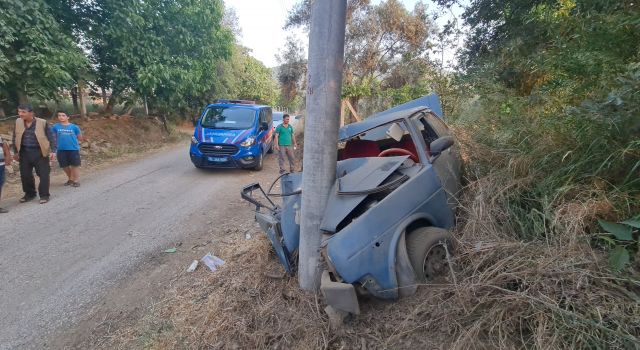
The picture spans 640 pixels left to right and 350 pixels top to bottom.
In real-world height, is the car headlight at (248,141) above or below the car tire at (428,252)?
above

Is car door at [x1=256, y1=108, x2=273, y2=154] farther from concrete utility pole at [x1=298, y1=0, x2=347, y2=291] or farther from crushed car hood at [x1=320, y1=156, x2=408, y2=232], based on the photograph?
concrete utility pole at [x1=298, y1=0, x2=347, y2=291]

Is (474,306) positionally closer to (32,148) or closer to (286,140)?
(286,140)

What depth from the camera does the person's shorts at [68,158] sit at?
7.20 meters

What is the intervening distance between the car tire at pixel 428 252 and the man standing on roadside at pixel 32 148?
674 centimetres

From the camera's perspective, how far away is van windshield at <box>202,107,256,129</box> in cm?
920

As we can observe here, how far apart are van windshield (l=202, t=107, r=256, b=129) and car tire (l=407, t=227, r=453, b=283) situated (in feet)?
23.3

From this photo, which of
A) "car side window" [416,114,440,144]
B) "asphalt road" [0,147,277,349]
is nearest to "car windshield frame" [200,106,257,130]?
"asphalt road" [0,147,277,349]

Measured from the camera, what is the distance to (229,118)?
9.41 metres

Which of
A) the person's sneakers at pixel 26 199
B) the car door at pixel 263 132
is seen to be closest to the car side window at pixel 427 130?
the car door at pixel 263 132

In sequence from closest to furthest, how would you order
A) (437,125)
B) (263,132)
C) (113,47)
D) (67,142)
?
(437,125)
(67,142)
(263,132)
(113,47)

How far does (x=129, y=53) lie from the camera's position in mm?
11297

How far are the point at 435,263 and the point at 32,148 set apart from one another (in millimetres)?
7100

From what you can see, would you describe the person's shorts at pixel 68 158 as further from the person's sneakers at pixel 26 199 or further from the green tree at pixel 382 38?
the green tree at pixel 382 38

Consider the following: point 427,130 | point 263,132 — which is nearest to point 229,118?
point 263,132
